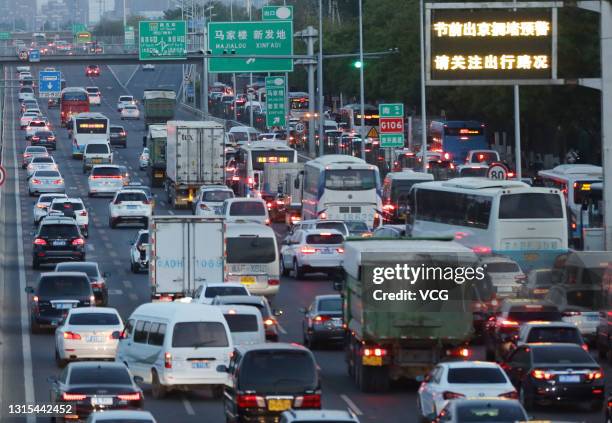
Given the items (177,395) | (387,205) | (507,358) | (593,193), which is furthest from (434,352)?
(387,205)

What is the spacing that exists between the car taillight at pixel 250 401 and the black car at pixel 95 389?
1.59m

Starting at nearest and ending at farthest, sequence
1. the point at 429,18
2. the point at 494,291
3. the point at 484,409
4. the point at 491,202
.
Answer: the point at 484,409 → the point at 429,18 → the point at 494,291 → the point at 491,202

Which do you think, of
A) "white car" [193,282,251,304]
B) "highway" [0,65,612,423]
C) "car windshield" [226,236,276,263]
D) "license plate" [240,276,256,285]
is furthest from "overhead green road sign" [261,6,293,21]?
"white car" [193,282,251,304]

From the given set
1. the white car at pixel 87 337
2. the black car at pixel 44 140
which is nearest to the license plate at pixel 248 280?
the white car at pixel 87 337

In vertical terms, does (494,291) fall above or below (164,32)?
below

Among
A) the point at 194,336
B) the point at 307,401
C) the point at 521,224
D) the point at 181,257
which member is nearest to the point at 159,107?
the point at 521,224

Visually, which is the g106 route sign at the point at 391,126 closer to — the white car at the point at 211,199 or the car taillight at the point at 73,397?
the white car at the point at 211,199

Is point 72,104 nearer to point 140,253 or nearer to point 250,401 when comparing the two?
point 140,253

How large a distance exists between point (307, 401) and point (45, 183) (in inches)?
2163

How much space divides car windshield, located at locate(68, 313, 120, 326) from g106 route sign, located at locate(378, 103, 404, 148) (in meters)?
35.4

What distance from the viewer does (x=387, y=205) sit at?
228 feet

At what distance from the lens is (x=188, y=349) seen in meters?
30.1

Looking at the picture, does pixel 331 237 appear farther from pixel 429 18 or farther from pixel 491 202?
pixel 429 18

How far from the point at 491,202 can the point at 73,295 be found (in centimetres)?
1204
